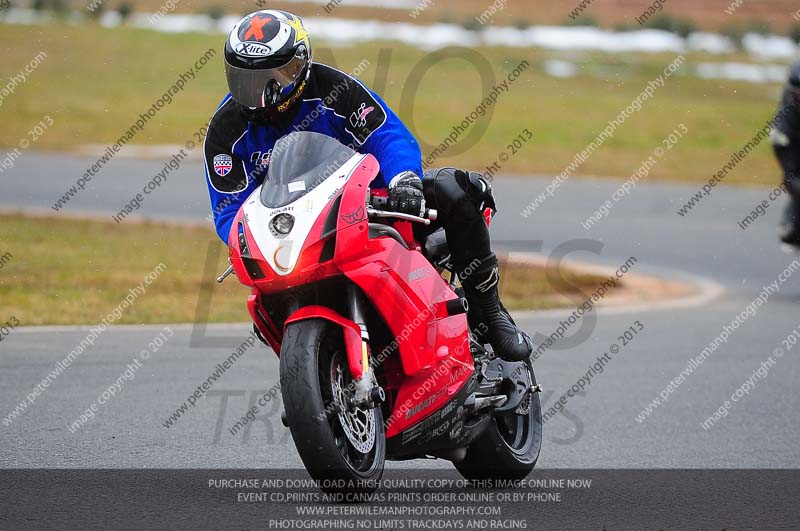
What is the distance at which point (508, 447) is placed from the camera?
6168 millimetres

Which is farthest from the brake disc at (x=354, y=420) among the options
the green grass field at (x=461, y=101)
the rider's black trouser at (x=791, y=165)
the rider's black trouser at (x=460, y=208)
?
the green grass field at (x=461, y=101)

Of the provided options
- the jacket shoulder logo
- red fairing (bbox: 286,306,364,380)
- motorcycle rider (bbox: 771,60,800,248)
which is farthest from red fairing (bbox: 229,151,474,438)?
motorcycle rider (bbox: 771,60,800,248)

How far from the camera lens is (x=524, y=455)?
629cm

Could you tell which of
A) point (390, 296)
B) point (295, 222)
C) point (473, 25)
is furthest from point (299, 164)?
point (473, 25)

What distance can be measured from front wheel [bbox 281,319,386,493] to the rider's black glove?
560 millimetres

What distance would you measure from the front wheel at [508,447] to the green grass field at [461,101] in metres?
17.9

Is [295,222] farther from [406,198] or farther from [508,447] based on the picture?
[508,447]

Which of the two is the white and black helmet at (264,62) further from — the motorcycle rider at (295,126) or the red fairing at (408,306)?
the red fairing at (408,306)

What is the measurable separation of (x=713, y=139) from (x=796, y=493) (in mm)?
25431

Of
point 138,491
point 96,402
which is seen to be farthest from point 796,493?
point 96,402

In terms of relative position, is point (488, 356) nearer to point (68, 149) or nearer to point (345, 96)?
point (345, 96)

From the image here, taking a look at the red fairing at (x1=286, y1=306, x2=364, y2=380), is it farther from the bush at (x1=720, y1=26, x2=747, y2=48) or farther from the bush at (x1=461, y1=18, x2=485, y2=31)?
the bush at (x1=461, y1=18, x2=485, y2=31)

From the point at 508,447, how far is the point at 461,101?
2972 centimetres

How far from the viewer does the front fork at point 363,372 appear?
506cm
